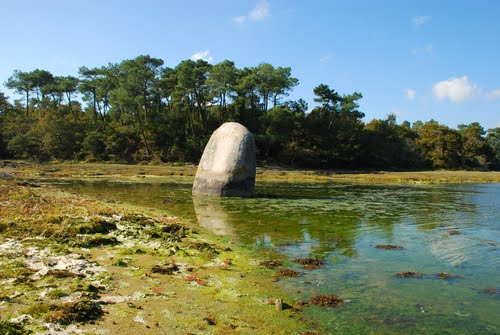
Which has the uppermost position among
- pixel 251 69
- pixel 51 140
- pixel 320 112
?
pixel 251 69

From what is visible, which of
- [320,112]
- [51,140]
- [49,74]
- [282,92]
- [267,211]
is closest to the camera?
[267,211]

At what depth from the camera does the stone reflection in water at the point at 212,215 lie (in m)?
16.8

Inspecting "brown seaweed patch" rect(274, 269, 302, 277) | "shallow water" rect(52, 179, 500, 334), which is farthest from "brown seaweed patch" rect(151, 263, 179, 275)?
"shallow water" rect(52, 179, 500, 334)

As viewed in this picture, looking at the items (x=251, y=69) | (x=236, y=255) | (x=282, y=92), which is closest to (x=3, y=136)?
(x=251, y=69)

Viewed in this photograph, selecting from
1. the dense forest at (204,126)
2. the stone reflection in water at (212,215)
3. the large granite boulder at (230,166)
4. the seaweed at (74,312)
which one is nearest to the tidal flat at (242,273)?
the seaweed at (74,312)

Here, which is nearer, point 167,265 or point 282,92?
point 167,265

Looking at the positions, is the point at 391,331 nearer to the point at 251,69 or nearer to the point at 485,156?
the point at 251,69

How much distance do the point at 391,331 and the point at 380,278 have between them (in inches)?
128

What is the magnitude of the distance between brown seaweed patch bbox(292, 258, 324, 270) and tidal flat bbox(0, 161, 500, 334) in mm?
29

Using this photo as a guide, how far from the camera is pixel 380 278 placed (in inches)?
409

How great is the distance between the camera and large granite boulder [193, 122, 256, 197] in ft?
92.3

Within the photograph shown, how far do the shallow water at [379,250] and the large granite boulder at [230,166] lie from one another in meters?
1.59

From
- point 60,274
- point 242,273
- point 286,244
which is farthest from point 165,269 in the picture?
point 286,244

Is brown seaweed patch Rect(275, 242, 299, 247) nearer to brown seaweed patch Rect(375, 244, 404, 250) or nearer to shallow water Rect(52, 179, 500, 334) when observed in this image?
shallow water Rect(52, 179, 500, 334)
